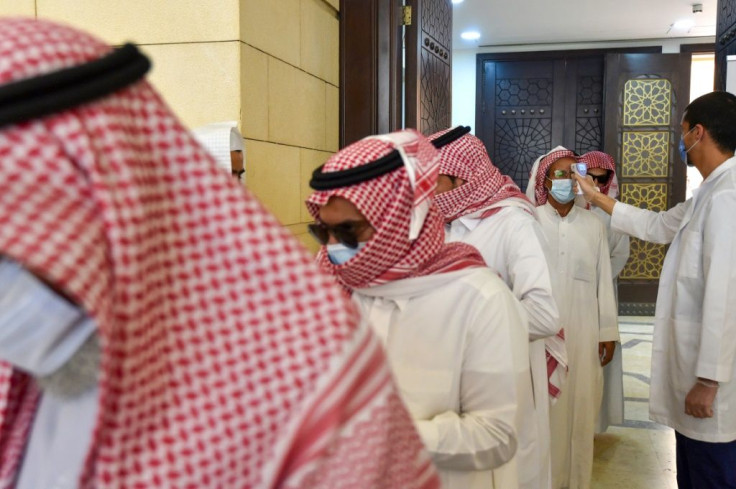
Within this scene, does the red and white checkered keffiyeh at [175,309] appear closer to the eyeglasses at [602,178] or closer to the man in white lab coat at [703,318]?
the man in white lab coat at [703,318]

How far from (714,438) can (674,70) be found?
6315 mm

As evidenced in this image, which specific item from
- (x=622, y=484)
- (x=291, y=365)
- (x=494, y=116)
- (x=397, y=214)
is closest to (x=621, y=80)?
(x=494, y=116)

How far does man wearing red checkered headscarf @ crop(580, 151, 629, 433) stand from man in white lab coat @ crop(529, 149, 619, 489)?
531 mm

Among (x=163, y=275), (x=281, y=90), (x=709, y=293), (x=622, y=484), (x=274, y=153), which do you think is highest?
(x=281, y=90)

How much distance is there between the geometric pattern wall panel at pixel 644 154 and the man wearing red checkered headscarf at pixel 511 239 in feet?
18.3

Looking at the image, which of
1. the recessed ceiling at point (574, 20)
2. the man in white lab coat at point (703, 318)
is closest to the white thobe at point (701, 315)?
the man in white lab coat at point (703, 318)

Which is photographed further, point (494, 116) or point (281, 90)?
point (494, 116)

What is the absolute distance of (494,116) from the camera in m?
9.03

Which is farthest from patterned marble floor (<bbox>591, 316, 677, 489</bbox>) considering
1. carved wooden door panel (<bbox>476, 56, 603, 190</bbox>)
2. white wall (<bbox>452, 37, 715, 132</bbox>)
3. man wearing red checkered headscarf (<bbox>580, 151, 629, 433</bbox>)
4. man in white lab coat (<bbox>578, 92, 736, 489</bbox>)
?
white wall (<bbox>452, 37, 715, 132</bbox>)

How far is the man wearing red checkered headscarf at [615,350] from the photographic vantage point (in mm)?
4328

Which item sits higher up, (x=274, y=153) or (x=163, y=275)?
(x=274, y=153)

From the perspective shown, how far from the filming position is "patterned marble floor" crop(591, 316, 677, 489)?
3.94 metres

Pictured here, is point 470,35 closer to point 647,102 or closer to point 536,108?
point 536,108

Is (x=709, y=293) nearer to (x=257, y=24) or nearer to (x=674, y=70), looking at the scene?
(x=257, y=24)
